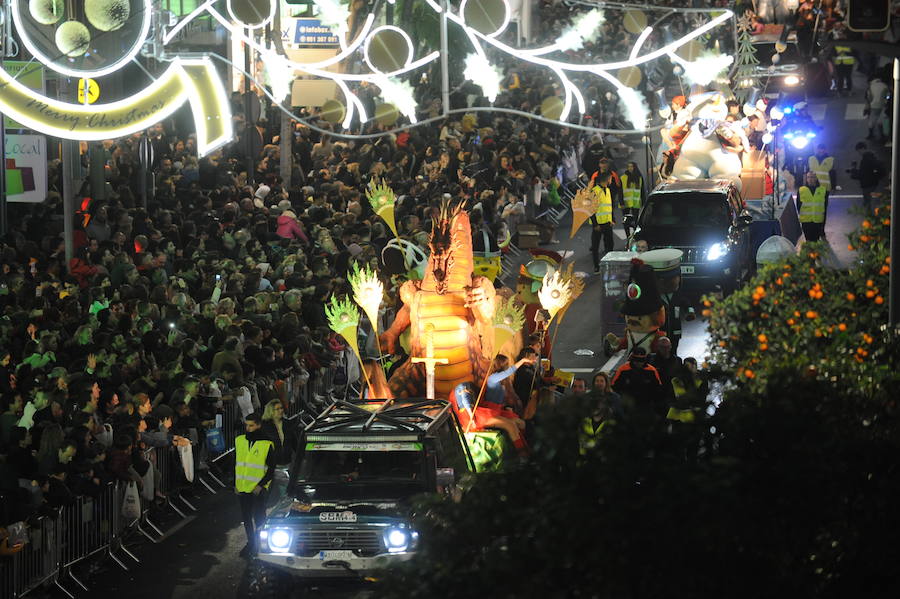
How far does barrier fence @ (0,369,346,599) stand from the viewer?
13875mm

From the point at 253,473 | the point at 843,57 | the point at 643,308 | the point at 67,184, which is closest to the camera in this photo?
the point at 253,473

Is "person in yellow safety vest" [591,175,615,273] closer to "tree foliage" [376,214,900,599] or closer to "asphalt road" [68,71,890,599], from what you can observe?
"asphalt road" [68,71,890,599]

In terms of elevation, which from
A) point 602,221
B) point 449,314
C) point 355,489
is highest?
point 602,221

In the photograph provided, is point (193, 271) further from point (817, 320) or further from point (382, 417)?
point (817, 320)

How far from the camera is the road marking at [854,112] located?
43656 mm

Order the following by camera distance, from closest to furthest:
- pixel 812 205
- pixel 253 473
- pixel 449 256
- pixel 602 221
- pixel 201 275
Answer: pixel 253 473 < pixel 449 256 < pixel 201 275 < pixel 812 205 < pixel 602 221

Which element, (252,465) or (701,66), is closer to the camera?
(252,465)

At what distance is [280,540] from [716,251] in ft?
47.2

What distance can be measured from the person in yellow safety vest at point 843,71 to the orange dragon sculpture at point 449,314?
3086 centimetres

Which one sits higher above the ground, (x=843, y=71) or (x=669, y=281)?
(x=843, y=71)

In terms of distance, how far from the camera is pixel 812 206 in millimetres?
29781

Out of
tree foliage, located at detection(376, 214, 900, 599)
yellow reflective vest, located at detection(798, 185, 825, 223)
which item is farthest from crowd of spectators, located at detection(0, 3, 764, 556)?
tree foliage, located at detection(376, 214, 900, 599)

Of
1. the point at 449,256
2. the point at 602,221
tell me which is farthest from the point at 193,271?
the point at 602,221

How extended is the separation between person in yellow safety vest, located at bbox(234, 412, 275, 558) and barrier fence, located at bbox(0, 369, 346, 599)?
1273 millimetres
